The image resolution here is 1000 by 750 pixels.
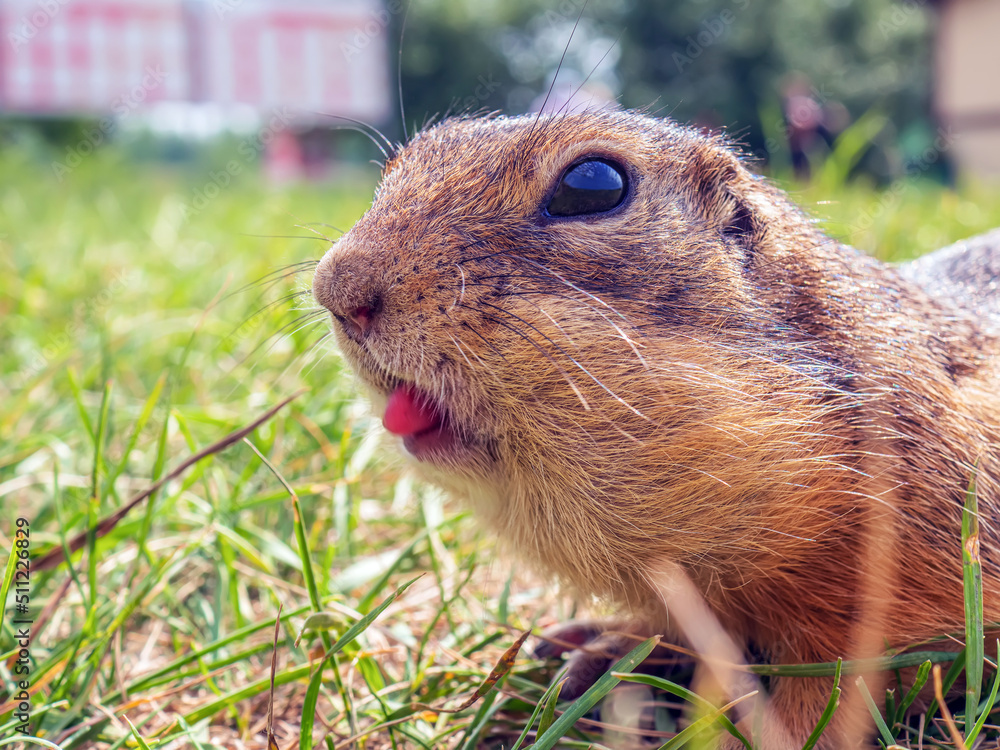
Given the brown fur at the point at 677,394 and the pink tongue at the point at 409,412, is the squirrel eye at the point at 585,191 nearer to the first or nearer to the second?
the brown fur at the point at 677,394

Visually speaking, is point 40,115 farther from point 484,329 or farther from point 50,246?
point 484,329

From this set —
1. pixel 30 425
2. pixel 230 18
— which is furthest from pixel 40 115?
pixel 30 425

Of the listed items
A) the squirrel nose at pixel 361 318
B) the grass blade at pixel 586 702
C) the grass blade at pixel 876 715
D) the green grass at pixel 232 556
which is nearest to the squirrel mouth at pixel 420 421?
the squirrel nose at pixel 361 318

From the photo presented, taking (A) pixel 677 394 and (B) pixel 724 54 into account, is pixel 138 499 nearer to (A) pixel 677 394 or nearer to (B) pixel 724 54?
(A) pixel 677 394

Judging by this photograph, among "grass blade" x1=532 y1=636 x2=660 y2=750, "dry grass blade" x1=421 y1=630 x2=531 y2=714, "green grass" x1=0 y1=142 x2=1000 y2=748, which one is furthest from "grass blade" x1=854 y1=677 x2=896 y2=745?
"dry grass blade" x1=421 y1=630 x2=531 y2=714

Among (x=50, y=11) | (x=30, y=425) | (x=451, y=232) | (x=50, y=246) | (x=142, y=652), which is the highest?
(x=50, y=11)

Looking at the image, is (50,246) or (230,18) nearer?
(50,246)

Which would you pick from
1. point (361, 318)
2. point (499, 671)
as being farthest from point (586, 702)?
point (361, 318)

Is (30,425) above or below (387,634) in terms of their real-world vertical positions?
above
